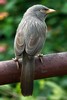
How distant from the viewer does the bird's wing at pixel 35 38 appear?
2.95 metres

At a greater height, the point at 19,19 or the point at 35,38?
the point at 35,38

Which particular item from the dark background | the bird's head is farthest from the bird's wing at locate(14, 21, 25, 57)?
the dark background

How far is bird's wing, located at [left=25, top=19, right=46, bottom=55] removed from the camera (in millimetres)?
2952

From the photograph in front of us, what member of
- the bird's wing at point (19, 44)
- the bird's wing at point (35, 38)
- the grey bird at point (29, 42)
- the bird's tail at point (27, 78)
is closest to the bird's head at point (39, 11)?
the grey bird at point (29, 42)

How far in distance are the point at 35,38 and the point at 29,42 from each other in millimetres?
103

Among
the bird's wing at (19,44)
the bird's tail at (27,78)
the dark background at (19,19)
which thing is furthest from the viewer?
the dark background at (19,19)

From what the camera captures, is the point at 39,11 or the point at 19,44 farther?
the point at 39,11

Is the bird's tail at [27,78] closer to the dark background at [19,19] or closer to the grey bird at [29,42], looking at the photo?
the grey bird at [29,42]

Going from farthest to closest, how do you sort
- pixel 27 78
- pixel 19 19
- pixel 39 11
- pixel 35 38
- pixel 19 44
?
pixel 19 19
pixel 39 11
pixel 35 38
pixel 19 44
pixel 27 78

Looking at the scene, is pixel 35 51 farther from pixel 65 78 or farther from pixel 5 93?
pixel 65 78

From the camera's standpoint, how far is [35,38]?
312 centimetres

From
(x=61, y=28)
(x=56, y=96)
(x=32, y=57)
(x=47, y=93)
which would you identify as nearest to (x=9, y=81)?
(x=32, y=57)

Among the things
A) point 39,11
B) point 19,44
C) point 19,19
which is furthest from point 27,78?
point 19,19

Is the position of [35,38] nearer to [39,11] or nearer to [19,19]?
[39,11]
